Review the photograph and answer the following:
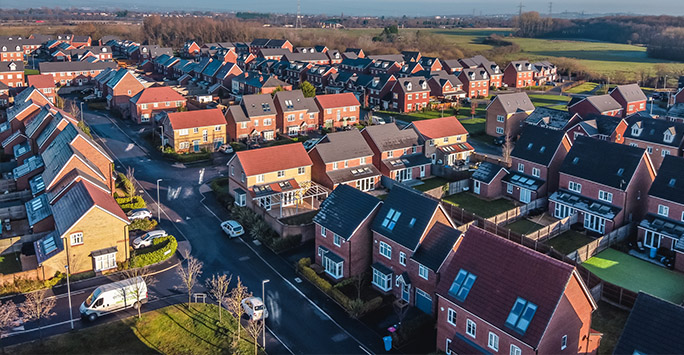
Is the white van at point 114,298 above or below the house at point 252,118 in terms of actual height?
below

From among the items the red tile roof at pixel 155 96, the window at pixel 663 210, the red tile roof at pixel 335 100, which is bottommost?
the window at pixel 663 210

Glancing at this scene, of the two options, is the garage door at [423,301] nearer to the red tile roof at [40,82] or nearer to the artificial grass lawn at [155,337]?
the artificial grass lawn at [155,337]

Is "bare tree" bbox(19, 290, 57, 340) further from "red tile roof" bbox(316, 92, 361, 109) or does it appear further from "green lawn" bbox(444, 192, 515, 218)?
"red tile roof" bbox(316, 92, 361, 109)

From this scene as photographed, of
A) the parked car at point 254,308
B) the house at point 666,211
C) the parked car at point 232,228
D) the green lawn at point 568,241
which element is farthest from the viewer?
the parked car at point 232,228

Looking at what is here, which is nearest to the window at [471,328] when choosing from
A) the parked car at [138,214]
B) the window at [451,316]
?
the window at [451,316]

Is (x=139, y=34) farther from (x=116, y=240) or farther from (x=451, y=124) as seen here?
(x=116, y=240)

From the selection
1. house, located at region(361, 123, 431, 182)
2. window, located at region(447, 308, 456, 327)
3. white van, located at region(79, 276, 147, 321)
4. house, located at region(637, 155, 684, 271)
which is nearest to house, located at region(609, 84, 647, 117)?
house, located at region(361, 123, 431, 182)
